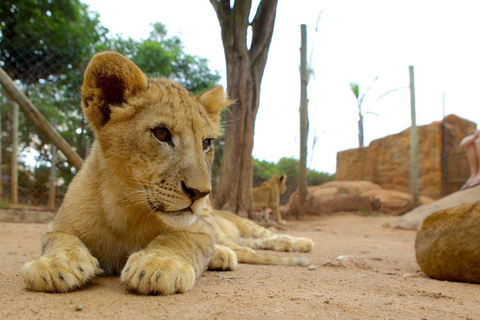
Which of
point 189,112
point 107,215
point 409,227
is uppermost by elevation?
point 189,112

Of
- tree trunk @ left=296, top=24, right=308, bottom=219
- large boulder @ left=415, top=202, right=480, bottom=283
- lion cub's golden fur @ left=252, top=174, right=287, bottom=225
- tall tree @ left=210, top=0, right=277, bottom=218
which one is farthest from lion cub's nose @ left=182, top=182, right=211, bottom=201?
tree trunk @ left=296, top=24, right=308, bottom=219

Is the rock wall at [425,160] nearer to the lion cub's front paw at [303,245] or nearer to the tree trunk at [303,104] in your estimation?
the tree trunk at [303,104]

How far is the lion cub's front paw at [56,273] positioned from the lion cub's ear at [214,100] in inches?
58.2

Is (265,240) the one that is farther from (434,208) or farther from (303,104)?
(303,104)

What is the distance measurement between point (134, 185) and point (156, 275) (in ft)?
2.02

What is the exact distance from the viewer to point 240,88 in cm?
767

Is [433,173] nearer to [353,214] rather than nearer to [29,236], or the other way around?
[353,214]

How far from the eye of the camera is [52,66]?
808cm

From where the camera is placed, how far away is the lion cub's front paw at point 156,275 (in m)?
1.85

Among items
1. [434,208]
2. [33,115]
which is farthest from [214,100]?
[434,208]

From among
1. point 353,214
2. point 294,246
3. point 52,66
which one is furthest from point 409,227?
point 52,66

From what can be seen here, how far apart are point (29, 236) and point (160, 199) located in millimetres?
3889

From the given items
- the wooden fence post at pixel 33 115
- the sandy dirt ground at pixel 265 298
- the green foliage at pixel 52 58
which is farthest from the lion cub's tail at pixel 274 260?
the green foliage at pixel 52 58

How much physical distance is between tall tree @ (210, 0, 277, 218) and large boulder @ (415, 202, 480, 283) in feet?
15.7
